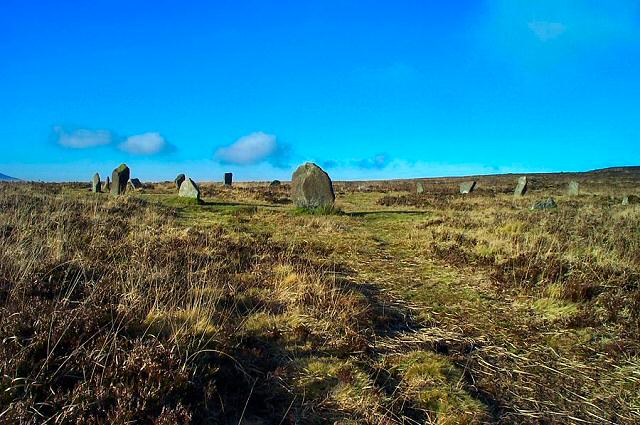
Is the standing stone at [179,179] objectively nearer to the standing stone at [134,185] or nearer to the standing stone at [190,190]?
the standing stone at [134,185]

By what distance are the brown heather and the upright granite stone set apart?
359 inches

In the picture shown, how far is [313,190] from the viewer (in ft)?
60.7

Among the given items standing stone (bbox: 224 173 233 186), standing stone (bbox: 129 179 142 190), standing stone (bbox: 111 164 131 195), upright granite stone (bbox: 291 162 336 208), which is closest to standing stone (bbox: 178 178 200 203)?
upright granite stone (bbox: 291 162 336 208)

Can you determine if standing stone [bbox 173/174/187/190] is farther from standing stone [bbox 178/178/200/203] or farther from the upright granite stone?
the upright granite stone

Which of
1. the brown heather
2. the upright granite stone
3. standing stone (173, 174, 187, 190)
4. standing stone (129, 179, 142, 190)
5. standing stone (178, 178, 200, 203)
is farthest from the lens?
standing stone (173, 174, 187, 190)

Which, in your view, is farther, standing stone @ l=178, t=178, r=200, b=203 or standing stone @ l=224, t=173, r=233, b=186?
standing stone @ l=224, t=173, r=233, b=186

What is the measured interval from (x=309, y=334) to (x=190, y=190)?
58.8 feet

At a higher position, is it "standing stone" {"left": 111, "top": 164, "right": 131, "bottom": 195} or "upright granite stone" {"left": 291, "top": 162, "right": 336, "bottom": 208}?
"standing stone" {"left": 111, "top": 164, "right": 131, "bottom": 195}

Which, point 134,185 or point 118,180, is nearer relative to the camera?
point 118,180

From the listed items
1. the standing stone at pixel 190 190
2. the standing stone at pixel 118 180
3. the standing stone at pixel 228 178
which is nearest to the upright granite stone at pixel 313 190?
the standing stone at pixel 190 190

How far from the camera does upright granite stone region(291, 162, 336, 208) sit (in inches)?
725

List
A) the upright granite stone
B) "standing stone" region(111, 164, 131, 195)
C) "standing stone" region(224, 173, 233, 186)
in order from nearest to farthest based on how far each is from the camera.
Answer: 1. the upright granite stone
2. "standing stone" region(111, 164, 131, 195)
3. "standing stone" region(224, 173, 233, 186)

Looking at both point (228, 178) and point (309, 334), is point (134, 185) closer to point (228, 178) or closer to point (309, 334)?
point (228, 178)

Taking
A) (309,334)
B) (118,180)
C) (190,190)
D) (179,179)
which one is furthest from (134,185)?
(309,334)
